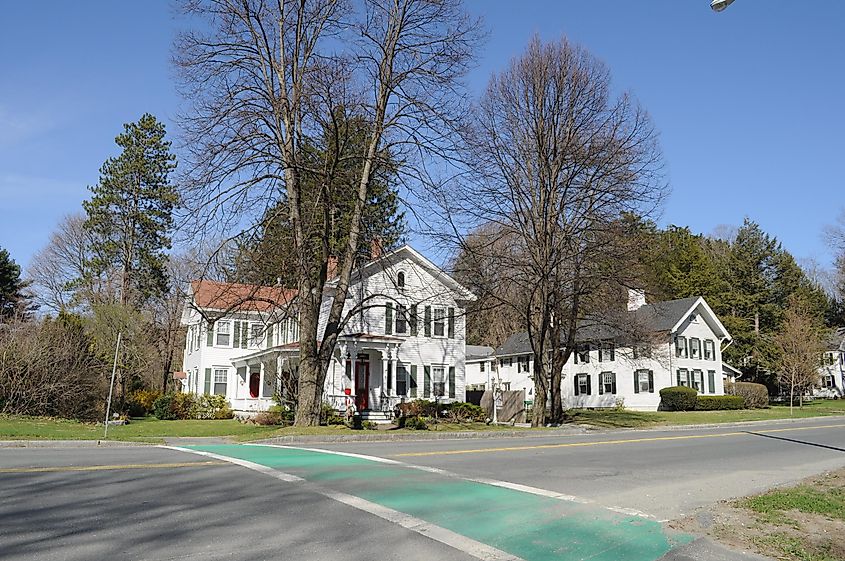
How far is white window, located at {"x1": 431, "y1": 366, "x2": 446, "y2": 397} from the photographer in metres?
35.8

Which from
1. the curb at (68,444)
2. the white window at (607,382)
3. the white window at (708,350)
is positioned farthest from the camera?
the white window at (708,350)

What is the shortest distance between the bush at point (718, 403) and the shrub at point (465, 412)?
63.2 ft

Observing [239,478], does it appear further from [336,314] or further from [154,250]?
[154,250]

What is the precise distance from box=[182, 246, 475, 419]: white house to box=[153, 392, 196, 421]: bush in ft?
8.63

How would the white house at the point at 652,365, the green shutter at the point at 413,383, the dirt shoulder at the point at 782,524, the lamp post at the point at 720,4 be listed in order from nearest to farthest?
the dirt shoulder at the point at 782,524, the lamp post at the point at 720,4, the green shutter at the point at 413,383, the white house at the point at 652,365

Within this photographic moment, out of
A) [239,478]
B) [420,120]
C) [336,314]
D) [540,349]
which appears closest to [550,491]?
[239,478]

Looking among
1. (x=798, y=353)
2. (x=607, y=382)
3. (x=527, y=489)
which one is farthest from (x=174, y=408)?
(x=798, y=353)

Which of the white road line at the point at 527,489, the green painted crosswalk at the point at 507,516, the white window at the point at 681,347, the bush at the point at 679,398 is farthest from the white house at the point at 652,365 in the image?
the green painted crosswalk at the point at 507,516

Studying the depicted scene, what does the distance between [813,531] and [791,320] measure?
5402cm

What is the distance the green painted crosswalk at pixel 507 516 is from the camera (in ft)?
22.3

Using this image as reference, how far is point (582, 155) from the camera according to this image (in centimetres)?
2741

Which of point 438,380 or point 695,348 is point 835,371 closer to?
point 695,348

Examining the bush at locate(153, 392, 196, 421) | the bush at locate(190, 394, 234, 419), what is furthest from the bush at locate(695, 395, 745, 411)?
the bush at locate(153, 392, 196, 421)

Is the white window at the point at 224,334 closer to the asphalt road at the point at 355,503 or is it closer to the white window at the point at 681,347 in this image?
the asphalt road at the point at 355,503
